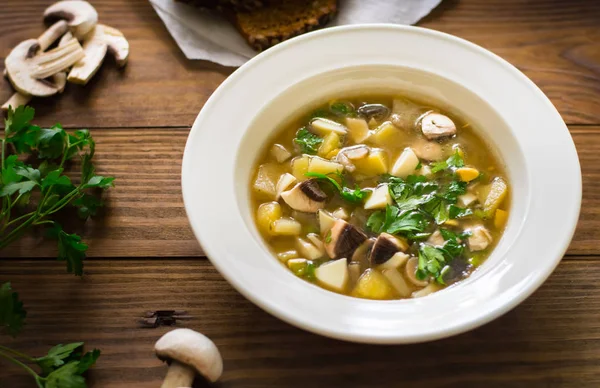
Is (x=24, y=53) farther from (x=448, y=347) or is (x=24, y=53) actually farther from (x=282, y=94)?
(x=448, y=347)

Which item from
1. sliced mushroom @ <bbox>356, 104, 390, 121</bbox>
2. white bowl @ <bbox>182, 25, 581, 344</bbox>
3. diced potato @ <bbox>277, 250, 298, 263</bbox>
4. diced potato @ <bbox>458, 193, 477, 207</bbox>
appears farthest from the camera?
sliced mushroom @ <bbox>356, 104, 390, 121</bbox>

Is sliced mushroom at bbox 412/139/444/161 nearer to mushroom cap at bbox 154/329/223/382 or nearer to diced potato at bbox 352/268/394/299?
diced potato at bbox 352/268/394/299

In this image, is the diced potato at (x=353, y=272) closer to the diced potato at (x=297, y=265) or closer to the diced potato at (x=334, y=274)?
the diced potato at (x=334, y=274)

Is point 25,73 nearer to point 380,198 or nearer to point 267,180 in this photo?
point 267,180

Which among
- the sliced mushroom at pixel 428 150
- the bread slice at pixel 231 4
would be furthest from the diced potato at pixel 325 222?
the bread slice at pixel 231 4

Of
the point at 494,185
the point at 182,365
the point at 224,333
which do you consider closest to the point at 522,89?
the point at 494,185

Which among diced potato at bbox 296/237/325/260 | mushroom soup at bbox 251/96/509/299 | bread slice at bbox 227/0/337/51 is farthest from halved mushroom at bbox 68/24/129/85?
diced potato at bbox 296/237/325/260
